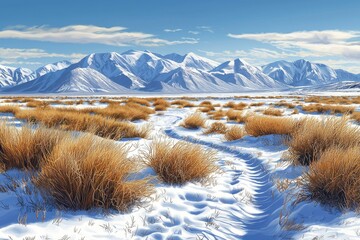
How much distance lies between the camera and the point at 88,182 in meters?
3.54

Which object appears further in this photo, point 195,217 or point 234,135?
point 234,135

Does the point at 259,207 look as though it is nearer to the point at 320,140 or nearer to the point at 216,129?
the point at 320,140

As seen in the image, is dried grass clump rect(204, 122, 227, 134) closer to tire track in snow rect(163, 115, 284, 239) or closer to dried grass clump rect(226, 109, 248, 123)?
dried grass clump rect(226, 109, 248, 123)

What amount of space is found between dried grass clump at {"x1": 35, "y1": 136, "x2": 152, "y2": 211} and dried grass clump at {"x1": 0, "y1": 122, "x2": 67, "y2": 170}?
2.05 ft

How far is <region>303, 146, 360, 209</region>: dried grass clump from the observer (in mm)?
3677

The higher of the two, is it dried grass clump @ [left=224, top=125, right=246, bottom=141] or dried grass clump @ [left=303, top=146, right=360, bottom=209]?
dried grass clump @ [left=303, top=146, right=360, bottom=209]

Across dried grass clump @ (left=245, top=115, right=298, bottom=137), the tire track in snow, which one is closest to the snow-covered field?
the tire track in snow

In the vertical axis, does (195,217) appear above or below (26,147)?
below

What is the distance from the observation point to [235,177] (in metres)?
5.61

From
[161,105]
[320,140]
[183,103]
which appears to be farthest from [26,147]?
[183,103]

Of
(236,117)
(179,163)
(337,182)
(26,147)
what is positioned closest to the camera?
(337,182)

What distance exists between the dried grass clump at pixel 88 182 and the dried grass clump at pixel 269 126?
20.1 ft

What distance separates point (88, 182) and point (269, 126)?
6.95m

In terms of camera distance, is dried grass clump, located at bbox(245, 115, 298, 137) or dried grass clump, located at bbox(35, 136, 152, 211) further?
dried grass clump, located at bbox(245, 115, 298, 137)
